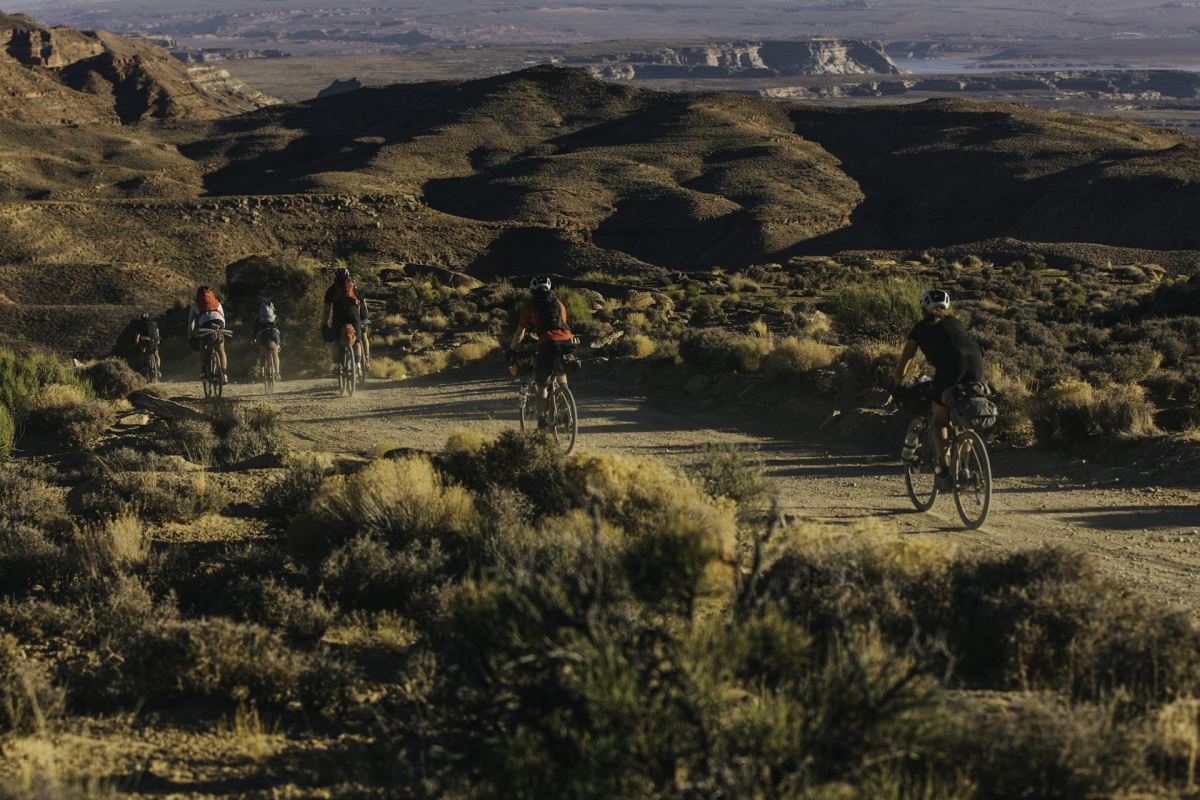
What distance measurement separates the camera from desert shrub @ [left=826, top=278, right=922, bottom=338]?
2323 cm

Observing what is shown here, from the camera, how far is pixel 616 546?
687 centimetres

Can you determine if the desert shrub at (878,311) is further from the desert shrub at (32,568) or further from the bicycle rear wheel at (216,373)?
the desert shrub at (32,568)

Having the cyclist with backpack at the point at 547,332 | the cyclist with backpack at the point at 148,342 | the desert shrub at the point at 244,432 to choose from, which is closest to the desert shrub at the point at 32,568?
the desert shrub at the point at 244,432

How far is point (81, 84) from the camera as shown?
14125cm

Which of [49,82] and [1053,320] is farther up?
[49,82]

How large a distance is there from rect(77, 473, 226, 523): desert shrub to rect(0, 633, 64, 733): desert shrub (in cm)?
338

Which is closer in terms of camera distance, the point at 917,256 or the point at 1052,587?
the point at 1052,587

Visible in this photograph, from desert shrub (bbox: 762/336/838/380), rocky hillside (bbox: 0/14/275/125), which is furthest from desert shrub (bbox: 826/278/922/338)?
rocky hillside (bbox: 0/14/275/125)

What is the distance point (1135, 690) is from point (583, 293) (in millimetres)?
31137

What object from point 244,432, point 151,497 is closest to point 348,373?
point 244,432

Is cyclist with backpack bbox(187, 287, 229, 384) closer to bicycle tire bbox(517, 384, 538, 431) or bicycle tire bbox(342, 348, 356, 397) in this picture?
bicycle tire bbox(342, 348, 356, 397)

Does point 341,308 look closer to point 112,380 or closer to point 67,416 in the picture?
point 112,380

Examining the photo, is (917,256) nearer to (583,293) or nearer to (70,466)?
(583,293)

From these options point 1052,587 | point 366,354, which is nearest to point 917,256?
point 366,354
